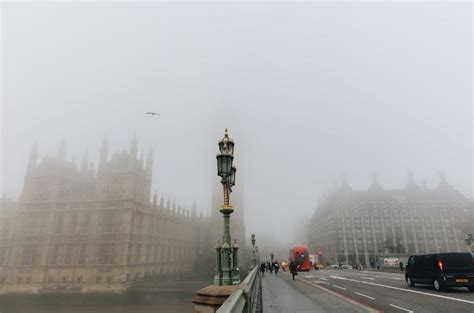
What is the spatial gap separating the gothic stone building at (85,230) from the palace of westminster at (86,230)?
17cm

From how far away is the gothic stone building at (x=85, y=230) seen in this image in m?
55.0

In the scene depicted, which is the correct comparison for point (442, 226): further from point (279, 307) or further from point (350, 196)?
point (279, 307)

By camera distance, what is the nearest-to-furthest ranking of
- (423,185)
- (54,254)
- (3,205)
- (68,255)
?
1. (68,255)
2. (54,254)
3. (3,205)
4. (423,185)

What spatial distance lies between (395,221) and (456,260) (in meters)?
89.5

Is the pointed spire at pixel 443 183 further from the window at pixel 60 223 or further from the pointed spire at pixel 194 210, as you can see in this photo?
the window at pixel 60 223

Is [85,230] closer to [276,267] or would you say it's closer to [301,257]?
[276,267]

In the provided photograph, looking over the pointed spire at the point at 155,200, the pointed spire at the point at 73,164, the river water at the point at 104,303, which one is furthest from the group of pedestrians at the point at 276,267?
the pointed spire at the point at 73,164

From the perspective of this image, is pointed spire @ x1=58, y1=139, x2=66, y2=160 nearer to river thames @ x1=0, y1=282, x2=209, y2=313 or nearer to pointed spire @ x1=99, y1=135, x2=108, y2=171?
pointed spire @ x1=99, y1=135, x2=108, y2=171

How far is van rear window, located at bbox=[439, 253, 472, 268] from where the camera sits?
15.2m

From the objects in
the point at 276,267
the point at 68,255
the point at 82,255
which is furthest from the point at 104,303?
the point at 276,267

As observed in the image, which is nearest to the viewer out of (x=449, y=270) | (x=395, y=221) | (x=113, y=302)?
(x=449, y=270)

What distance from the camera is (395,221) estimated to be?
95125 mm

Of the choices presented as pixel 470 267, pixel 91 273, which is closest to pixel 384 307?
pixel 470 267

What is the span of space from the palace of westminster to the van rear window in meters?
49.5
